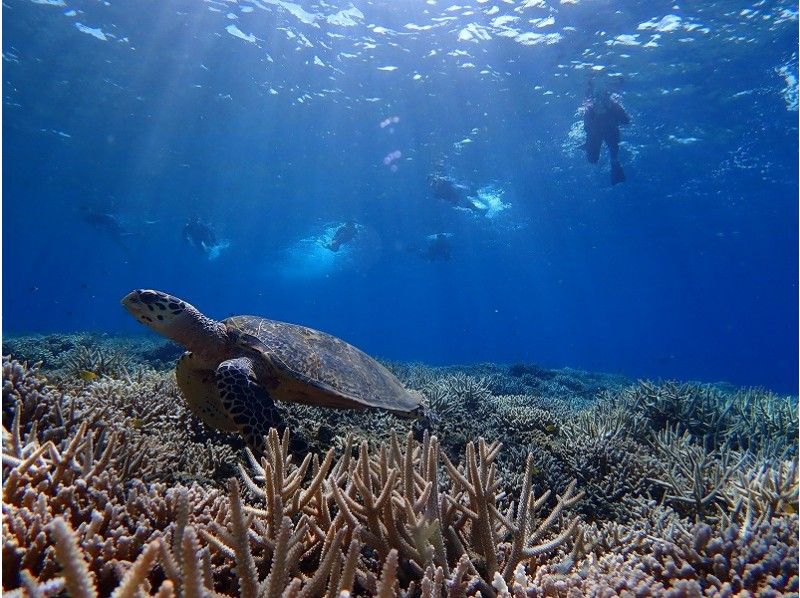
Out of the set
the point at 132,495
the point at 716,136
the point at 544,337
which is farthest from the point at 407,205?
the point at 544,337

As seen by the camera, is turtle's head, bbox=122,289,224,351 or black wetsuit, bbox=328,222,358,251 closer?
turtle's head, bbox=122,289,224,351

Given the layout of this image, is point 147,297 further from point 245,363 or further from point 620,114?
point 620,114

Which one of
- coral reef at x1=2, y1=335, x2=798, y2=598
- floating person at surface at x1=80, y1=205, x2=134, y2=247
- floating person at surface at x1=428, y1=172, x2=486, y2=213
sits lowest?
coral reef at x1=2, y1=335, x2=798, y2=598

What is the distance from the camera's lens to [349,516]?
2127mm

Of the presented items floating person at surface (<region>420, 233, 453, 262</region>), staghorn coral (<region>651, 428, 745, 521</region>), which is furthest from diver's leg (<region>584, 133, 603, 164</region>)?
floating person at surface (<region>420, 233, 453, 262</region>)

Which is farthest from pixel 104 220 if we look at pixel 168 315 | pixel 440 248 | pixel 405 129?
pixel 168 315

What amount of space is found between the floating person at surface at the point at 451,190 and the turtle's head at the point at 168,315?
23787mm

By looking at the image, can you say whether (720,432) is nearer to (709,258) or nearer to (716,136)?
(716,136)

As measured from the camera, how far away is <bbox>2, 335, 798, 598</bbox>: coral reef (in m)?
1.67

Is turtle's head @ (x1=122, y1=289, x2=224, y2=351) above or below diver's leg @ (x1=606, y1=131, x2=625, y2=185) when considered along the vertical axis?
below

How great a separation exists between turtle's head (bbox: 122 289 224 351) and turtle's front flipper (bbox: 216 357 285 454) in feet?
2.53

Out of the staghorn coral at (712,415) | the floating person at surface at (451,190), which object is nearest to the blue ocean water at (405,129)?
the floating person at surface at (451,190)

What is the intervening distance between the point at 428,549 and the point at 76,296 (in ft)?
491

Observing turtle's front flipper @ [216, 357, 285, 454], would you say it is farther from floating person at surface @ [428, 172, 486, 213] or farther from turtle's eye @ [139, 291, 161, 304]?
floating person at surface @ [428, 172, 486, 213]
